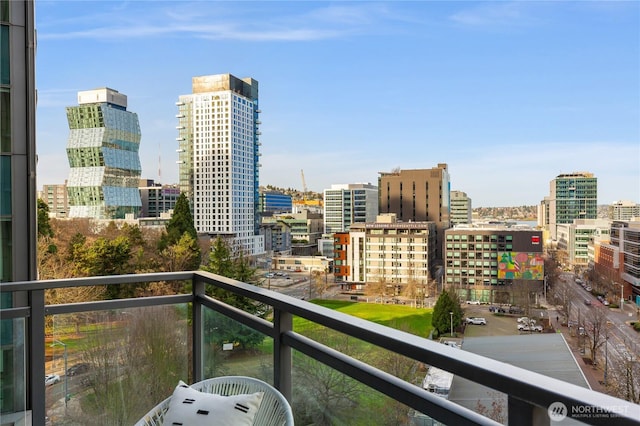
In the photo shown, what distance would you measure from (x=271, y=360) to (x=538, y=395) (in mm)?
1074

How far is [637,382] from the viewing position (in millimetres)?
5320

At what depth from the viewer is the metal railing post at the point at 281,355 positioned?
160 centimetres

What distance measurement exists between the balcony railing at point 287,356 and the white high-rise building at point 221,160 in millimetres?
13112

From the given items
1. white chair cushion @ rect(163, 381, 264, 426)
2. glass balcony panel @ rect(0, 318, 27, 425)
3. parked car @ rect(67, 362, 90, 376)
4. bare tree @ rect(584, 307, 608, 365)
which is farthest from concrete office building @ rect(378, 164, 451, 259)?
white chair cushion @ rect(163, 381, 264, 426)

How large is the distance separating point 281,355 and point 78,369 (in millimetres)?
1281

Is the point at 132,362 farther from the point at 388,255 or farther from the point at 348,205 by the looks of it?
the point at 348,205

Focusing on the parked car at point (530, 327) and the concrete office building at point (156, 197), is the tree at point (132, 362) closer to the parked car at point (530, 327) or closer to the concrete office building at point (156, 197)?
the parked car at point (530, 327)

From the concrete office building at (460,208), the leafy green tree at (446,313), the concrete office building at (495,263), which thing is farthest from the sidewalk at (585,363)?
the concrete office building at (460,208)

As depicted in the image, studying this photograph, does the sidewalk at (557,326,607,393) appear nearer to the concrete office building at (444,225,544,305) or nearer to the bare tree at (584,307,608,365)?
the bare tree at (584,307,608,365)

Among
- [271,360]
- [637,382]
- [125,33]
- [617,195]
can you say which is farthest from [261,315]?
[125,33]

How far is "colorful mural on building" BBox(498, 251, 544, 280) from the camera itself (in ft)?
26.8

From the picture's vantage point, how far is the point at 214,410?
1.44 m

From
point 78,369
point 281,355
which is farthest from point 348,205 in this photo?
point 281,355

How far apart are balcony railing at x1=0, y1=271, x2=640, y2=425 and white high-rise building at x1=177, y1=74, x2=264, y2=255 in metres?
13.1
